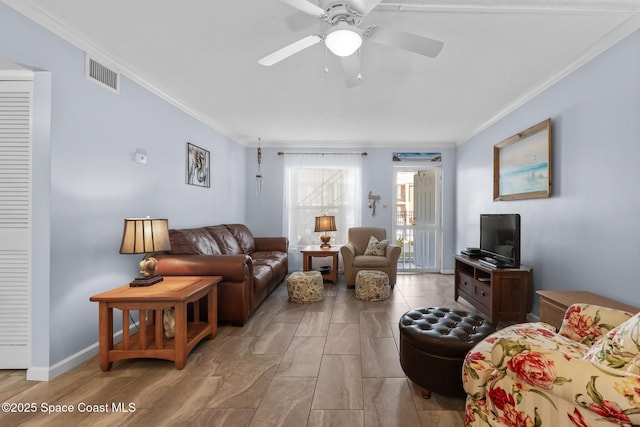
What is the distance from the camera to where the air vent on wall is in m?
2.41

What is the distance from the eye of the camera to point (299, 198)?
19.2 feet

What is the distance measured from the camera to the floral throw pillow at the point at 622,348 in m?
1.14

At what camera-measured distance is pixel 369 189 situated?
5.80 meters

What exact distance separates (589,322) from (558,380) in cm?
81

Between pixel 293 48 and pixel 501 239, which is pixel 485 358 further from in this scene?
pixel 501 239

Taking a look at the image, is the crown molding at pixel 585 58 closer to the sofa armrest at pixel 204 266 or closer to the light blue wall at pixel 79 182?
the sofa armrest at pixel 204 266

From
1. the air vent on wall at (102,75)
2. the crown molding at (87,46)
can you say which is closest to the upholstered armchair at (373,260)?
the crown molding at (87,46)

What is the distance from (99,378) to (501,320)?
3.62 m

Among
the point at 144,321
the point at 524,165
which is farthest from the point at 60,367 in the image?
the point at 524,165

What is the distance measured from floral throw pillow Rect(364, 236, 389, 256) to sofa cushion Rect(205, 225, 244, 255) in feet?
6.76

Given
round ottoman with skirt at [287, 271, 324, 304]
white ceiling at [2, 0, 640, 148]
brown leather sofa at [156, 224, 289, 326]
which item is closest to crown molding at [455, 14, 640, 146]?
white ceiling at [2, 0, 640, 148]

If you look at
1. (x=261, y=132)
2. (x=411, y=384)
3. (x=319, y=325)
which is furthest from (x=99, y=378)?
(x=261, y=132)

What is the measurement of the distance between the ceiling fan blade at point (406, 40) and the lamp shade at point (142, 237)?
2181mm

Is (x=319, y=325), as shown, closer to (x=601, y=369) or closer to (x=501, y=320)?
(x=501, y=320)
